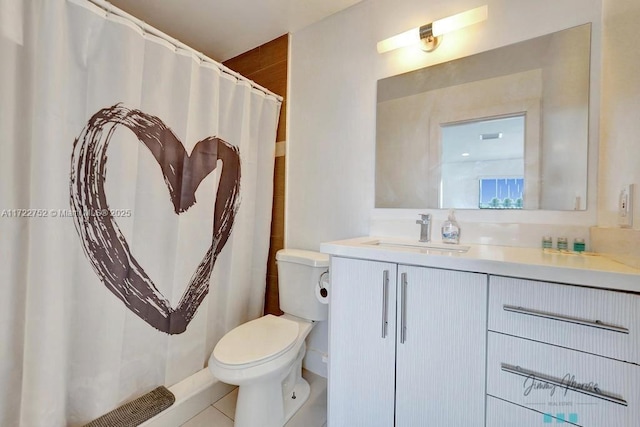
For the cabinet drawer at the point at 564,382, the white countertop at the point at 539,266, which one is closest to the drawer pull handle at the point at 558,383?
the cabinet drawer at the point at 564,382

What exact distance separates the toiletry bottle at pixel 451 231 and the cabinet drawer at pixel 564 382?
0.51 meters

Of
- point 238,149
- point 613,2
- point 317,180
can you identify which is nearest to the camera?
point 613,2

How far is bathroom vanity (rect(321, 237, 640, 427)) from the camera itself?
0.67 meters

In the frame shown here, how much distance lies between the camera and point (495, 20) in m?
1.20

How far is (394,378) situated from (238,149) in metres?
1.44

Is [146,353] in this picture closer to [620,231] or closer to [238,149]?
[238,149]

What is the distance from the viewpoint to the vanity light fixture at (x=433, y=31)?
3.86ft

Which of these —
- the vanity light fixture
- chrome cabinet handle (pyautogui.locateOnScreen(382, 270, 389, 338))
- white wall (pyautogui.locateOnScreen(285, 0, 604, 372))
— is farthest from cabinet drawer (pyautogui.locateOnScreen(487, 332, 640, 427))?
the vanity light fixture

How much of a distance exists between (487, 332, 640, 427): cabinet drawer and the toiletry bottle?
1.69 feet

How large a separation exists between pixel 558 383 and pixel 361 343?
59 cm

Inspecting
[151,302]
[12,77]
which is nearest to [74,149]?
[12,77]

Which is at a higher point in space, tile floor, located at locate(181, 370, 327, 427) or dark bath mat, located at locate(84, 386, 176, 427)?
dark bath mat, located at locate(84, 386, 176, 427)

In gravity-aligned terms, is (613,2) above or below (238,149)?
above

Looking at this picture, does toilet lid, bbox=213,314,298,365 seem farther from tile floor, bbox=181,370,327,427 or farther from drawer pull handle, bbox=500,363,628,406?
drawer pull handle, bbox=500,363,628,406
